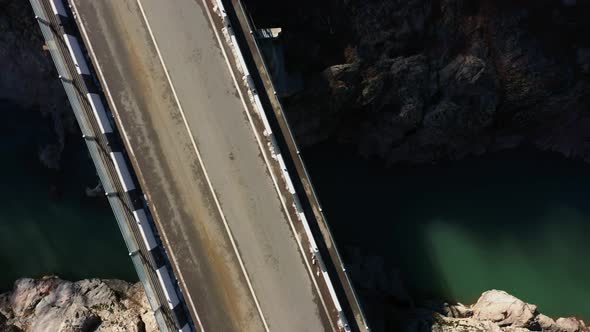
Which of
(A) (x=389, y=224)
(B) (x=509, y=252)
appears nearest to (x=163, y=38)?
(A) (x=389, y=224)

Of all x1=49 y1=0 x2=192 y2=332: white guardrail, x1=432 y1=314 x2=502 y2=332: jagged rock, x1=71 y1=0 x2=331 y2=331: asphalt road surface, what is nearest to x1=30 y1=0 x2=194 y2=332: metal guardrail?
x1=49 y1=0 x2=192 y2=332: white guardrail

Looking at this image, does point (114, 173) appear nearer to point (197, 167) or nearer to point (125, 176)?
point (125, 176)

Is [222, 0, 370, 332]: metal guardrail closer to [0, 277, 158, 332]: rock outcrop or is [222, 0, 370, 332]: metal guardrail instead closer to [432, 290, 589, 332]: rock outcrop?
[432, 290, 589, 332]: rock outcrop

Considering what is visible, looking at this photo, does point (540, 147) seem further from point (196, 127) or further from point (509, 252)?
point (196, 127)

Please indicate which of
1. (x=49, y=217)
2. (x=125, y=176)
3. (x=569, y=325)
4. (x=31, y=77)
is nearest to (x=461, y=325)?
(x=569, y=325)

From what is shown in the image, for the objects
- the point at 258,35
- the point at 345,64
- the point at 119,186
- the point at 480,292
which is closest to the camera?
the point at 119,186
